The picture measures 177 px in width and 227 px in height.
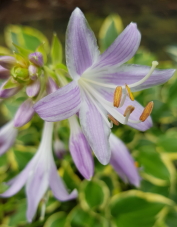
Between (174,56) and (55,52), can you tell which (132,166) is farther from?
(174,56)

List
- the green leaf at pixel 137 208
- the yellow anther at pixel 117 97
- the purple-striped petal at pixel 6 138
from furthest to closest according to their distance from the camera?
the green leaf at pixel 137 208 → the purple-striped petal at pixel 6 138 → the yellow anther at pixel 117 97

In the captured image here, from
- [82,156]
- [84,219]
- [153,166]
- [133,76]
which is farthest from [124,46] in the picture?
[84,219]

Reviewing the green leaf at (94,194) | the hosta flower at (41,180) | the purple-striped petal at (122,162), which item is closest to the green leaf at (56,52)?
the hosta flower at (41,180)

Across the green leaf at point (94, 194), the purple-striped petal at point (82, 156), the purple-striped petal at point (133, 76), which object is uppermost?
the purple-striped petal at point (133, 76)

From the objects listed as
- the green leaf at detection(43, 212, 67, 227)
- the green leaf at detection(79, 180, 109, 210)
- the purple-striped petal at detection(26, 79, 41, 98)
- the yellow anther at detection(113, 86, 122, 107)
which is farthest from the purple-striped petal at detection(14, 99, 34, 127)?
the green leaf at detection(43, 212, 67, 227)

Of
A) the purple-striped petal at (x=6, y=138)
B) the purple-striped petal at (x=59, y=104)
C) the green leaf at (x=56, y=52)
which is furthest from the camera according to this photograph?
the purple-striped petal at (x=6, y=138)

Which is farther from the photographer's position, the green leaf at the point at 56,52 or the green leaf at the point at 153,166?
the green leaf at the point at 153,166

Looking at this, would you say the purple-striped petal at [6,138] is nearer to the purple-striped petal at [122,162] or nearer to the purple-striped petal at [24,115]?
the purple-striped petal at [24,115]

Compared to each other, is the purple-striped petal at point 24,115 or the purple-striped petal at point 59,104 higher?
the purple-striped petal at point 59,104

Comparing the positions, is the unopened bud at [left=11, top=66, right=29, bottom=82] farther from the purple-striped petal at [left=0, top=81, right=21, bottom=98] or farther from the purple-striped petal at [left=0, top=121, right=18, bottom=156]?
the purple-striped petal at [left=0, top=121, right=18, bottom=156]
